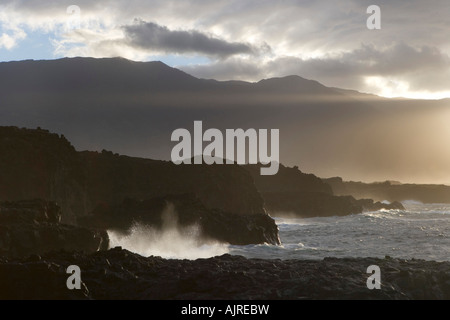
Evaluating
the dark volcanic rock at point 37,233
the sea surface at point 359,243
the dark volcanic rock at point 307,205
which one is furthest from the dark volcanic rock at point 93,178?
the dark volcanic rock at point 307,205

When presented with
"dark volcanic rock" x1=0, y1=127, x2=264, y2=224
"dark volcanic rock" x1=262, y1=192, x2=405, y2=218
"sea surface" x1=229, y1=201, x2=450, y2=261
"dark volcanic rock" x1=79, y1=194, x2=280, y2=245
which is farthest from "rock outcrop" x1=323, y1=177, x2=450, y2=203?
"dark volcanic rock" x1=79, y1=194, x2=280, y2=245

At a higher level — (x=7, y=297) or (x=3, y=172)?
(x=3, y=172)

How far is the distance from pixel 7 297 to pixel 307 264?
14508 mm

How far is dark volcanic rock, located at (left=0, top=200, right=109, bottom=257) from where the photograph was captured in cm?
3164

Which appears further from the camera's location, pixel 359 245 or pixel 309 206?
pixel 309 206

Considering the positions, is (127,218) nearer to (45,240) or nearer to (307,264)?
(45,240)

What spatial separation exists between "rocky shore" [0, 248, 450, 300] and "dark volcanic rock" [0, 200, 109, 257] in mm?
4785

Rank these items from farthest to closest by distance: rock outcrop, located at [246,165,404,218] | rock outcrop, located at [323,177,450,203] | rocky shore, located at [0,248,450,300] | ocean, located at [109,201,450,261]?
rock outcrop, located at [323,177,450,203] → rock outcrop, located at [246,165,404,218] → ocean, located at [109,201,450,261] → rocky shore, located at [0,248,450,300]

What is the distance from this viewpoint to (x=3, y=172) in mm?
47188

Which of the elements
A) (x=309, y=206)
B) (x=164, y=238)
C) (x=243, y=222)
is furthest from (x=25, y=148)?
(x=309, y=206)

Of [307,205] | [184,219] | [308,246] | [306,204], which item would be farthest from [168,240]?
[306,204]

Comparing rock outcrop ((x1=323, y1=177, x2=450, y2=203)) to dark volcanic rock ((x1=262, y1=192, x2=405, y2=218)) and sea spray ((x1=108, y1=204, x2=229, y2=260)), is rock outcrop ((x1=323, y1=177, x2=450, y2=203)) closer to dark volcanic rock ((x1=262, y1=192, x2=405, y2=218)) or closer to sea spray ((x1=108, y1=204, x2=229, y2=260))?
dark volcanic rock ((x1=262, y1=192, x2=405, y2=218))

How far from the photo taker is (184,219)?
56.1 meters
